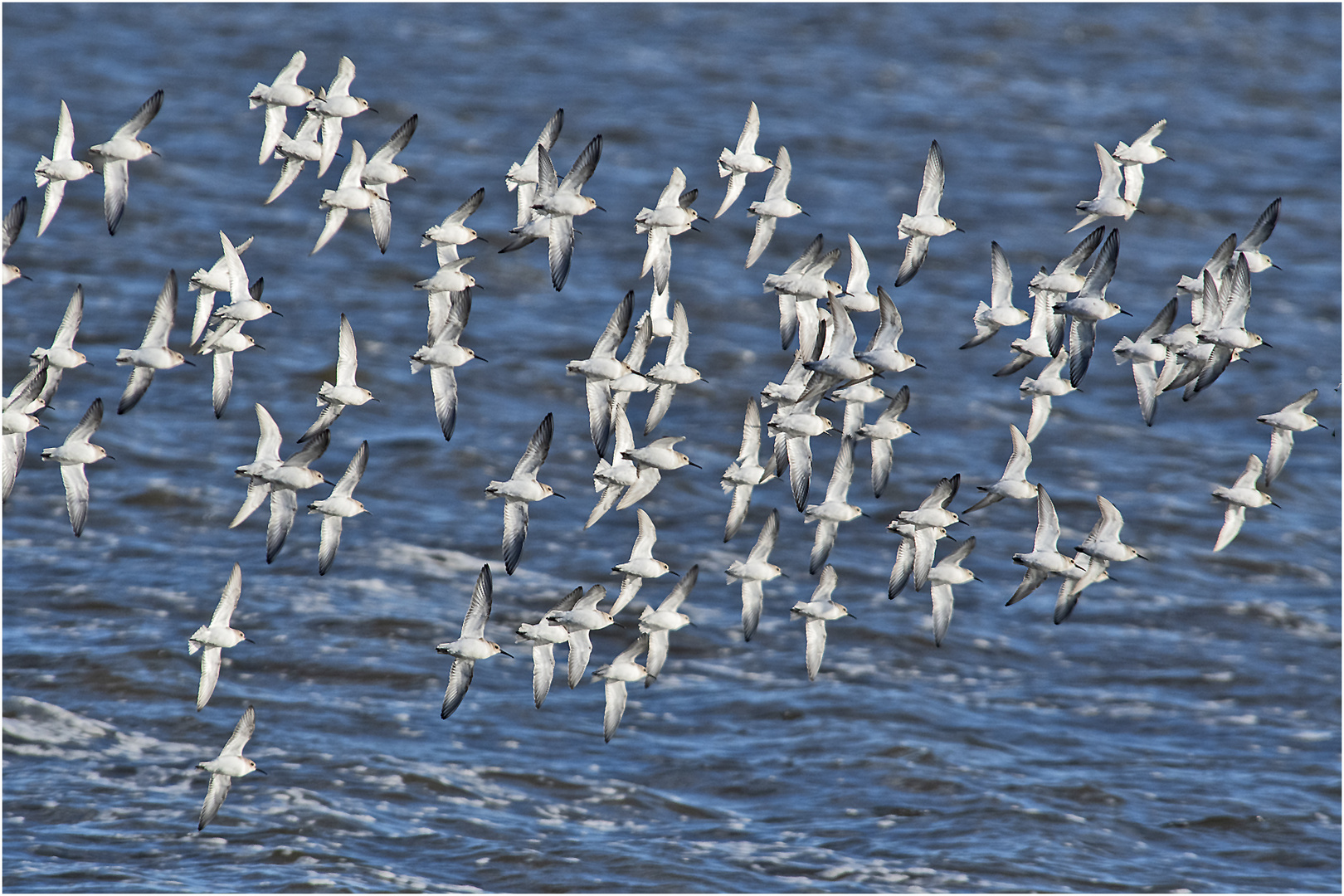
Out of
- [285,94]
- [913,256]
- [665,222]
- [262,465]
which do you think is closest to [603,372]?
[665,222]

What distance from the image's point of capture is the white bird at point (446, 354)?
19.4m

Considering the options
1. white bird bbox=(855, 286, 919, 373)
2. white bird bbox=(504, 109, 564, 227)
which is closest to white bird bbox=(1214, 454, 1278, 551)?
white bird bbox=(855, 286, 919, 373)

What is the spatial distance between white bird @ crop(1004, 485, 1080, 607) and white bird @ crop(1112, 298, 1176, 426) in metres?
1.59

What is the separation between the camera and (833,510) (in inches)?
779

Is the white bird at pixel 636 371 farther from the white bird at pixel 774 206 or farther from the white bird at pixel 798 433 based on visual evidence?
the white bird at pixel 774 206

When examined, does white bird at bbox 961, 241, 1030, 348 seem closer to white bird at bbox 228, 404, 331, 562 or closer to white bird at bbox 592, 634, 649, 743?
white bird at bbox 592, 634, 649, 743

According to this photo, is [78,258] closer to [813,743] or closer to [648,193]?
[648,193]

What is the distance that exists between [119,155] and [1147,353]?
12097 millimetres

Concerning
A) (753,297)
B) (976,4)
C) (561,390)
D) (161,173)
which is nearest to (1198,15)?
(976,4)

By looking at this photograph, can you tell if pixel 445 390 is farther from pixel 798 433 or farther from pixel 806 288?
pixel 806 288

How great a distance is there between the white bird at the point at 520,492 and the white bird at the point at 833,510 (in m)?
3.17

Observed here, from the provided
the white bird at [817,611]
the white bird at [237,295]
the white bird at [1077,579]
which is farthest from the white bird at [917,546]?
the white bird at [237,295]

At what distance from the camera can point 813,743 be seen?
2988 cm

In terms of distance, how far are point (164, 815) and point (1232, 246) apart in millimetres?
19109
